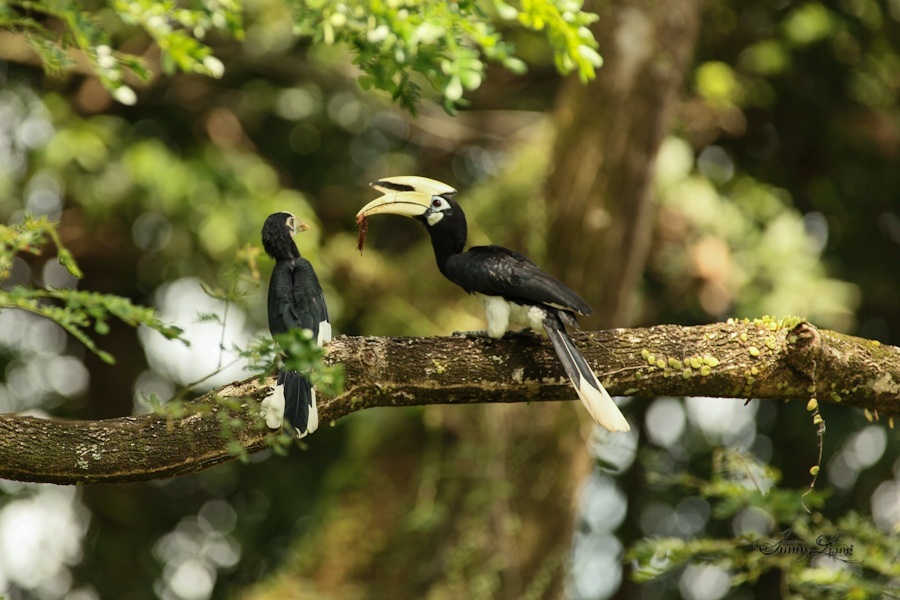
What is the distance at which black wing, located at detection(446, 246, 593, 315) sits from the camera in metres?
3.68

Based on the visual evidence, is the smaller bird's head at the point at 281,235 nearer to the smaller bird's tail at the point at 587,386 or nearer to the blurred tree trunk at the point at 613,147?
the smaller bird's tail at the point at 587,386

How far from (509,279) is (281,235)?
2.72ft

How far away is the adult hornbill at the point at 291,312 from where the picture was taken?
3.20 m

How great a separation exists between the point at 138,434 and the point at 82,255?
220 inches

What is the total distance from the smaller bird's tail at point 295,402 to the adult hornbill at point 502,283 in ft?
2.26

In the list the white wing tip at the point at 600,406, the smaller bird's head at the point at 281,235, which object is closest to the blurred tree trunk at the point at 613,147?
the smaller bird's head at the point at 281,235

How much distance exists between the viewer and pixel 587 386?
3.36 meters

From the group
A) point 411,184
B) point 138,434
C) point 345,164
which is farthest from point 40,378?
point 138,434

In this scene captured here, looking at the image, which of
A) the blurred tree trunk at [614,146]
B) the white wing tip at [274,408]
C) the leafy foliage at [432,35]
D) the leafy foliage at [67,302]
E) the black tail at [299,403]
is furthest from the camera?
the blurred tree trunk at [614,146]

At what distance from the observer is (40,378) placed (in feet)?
30.9

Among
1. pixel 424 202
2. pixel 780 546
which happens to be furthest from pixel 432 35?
pixel 780 546

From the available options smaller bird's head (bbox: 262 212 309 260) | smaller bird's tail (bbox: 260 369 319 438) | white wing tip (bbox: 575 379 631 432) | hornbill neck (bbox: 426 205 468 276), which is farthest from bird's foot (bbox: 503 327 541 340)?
smaller bird's head (bbox: 262 212 309 260)

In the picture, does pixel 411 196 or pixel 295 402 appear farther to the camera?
pixel 411 196

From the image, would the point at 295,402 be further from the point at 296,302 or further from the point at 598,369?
the point at 598,369
